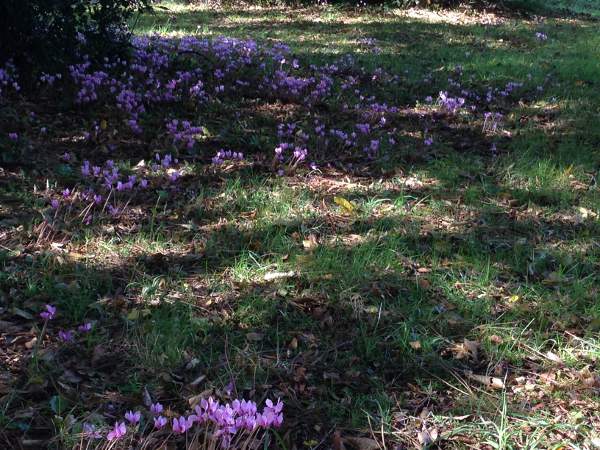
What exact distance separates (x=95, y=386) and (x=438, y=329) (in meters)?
1.58

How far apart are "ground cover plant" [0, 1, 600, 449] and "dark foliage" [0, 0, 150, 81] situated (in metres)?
0.17

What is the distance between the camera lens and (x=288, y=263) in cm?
327

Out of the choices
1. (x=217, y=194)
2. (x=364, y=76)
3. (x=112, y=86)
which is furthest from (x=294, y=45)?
(x=217, y=194)

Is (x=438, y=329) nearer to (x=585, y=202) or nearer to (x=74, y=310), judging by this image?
(x=74, y=310)

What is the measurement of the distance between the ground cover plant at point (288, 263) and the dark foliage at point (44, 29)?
167mm

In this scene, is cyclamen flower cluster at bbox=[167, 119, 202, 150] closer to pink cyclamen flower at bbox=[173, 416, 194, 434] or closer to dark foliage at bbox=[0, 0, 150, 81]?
dark foliage at bbox=[0, 0, 150, 81]

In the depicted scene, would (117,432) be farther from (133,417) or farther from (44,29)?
(44,29)

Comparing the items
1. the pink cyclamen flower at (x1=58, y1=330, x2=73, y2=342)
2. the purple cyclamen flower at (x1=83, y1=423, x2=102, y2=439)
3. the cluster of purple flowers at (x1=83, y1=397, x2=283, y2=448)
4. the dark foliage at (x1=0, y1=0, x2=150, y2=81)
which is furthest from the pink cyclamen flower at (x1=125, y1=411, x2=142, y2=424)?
the dark foliage at (x1=0, y1=0, x2=150, y2=81)

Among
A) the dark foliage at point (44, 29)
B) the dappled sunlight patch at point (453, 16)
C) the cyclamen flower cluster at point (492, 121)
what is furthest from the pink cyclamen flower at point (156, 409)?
the dappled sunlight patch at point (453, 16)

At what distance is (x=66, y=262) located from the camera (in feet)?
9.91

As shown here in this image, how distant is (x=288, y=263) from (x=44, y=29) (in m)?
3.74

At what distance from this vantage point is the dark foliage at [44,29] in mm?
5039

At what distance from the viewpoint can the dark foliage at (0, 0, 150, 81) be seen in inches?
198

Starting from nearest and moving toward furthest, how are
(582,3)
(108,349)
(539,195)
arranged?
(108,349) < (539,195) < (582,3)
